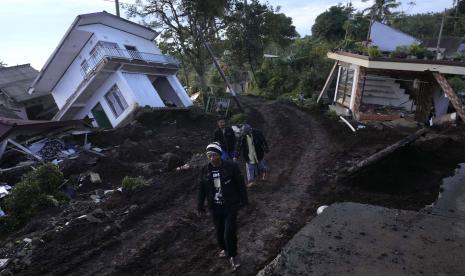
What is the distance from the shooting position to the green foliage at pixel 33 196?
31.2ft

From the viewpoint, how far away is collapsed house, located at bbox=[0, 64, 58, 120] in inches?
923

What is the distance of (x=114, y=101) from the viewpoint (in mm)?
22328

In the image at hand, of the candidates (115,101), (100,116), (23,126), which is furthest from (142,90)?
(23,126)

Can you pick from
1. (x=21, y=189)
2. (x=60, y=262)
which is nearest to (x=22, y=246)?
(x=60, y=262)

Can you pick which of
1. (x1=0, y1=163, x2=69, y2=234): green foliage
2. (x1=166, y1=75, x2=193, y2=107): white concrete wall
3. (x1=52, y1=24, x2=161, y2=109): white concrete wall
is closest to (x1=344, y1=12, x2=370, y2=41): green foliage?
(x1=166, y1=75, x2=193, y2=107): white concrete wall

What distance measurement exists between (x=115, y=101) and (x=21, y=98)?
239 inches

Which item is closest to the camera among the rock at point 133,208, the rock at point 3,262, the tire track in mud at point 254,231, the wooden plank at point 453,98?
the tire track in mud at point 254,231

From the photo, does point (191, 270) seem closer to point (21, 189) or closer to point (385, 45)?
point (21, 189)

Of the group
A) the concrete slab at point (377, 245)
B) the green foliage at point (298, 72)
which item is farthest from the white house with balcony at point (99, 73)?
the concrete slab at point (377, 245)

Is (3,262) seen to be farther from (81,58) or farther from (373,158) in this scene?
(81,58)

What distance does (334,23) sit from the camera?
44.1 m

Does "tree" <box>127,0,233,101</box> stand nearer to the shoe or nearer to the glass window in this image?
the glass window

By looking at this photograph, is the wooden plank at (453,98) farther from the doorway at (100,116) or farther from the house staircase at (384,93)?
the doorway at (100,116)

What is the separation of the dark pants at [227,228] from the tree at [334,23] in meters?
40.9
